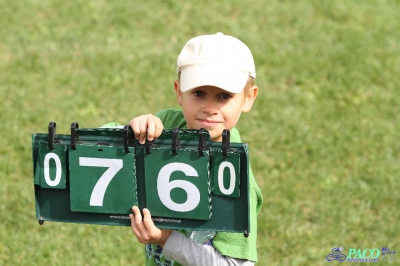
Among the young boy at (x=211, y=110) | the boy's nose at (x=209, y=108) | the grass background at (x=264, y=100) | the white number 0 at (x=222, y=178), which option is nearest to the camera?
the white number 0 at (x=222, y=178)

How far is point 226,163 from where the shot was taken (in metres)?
2.52

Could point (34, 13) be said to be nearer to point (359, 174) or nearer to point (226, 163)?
point (359, 174)

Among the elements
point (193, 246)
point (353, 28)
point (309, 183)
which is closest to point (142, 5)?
point (353, 28)

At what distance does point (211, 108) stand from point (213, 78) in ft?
0.46

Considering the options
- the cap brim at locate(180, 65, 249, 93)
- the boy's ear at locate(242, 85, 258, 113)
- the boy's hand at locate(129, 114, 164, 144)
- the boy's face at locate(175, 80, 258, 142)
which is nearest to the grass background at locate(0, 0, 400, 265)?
the boy's ear at locate(242, 85, 258, 113)

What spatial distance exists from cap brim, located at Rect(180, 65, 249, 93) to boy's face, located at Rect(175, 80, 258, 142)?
59 mm

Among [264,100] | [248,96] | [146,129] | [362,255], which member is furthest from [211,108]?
[264,100]

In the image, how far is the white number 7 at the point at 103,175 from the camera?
2.59m

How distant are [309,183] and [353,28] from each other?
299 centimetres

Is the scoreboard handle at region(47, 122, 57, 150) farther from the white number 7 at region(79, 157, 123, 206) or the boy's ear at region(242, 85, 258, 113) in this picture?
the boy's ear at region(242, 85, 258, 113)

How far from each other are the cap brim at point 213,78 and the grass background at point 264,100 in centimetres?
207

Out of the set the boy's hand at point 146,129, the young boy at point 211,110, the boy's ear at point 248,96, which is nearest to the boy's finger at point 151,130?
the boy's hand at point 146,129

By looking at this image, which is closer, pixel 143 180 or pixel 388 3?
pixel 143 180

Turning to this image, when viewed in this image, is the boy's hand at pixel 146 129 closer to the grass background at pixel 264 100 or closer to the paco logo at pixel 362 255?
the grass background at pixel 264 100
